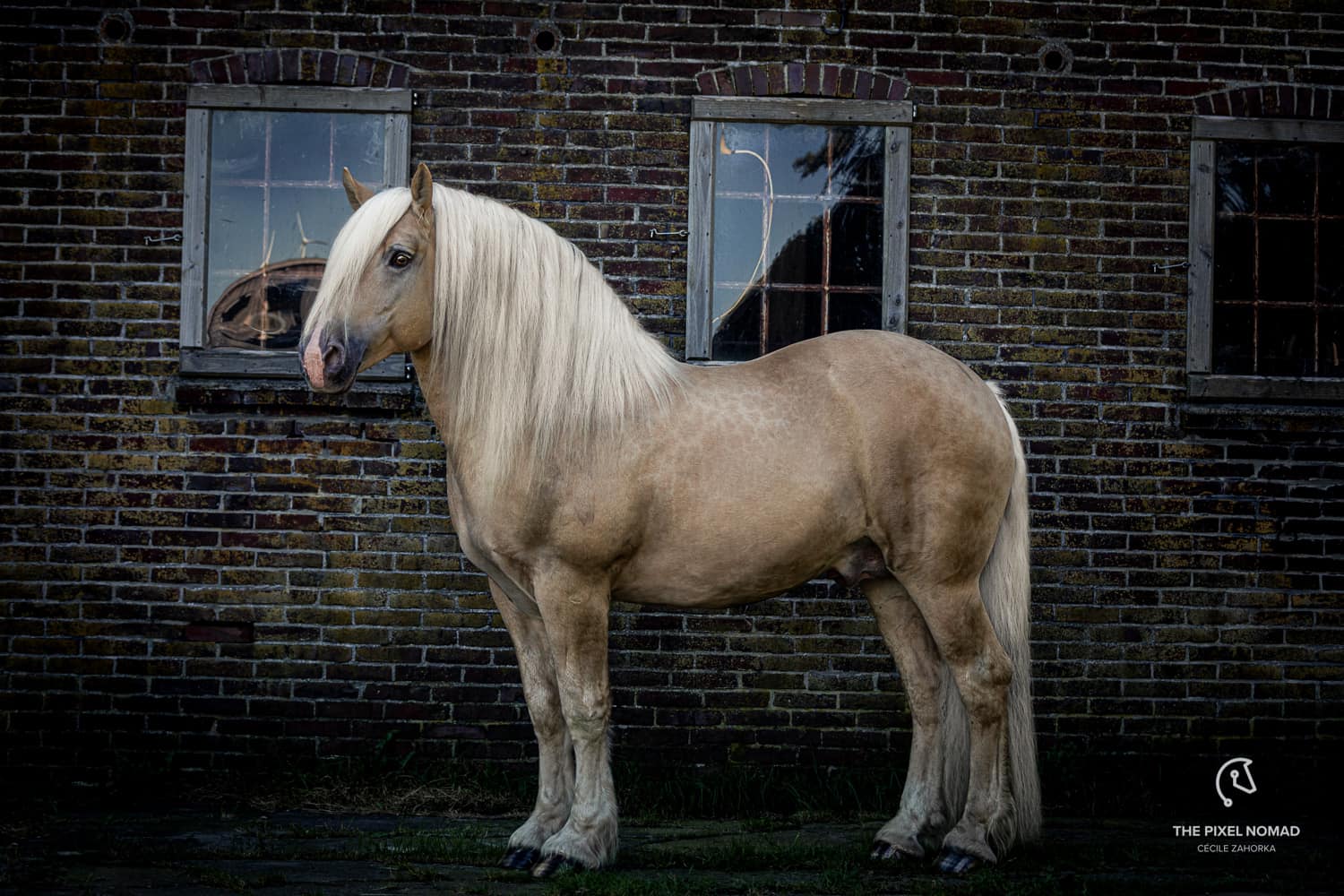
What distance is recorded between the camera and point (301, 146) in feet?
17.9

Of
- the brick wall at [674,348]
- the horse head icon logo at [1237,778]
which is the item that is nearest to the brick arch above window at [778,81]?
the brick wall at [674,348]

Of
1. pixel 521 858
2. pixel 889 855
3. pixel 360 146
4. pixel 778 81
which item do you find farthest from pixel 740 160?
pixel 521 858

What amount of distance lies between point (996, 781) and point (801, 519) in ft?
3.74

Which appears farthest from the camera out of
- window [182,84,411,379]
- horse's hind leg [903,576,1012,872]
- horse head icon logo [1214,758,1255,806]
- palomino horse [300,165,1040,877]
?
window [182,84,411,379]

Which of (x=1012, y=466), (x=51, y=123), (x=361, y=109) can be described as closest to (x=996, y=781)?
(x=1012, y=466)

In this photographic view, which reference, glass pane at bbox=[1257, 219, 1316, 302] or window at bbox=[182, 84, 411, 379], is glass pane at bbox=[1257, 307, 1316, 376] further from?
window at bbox=[182, 84, 411, 379]

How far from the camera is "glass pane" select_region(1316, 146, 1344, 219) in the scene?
5605 mm

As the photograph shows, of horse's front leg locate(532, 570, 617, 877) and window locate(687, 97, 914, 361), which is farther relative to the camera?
window locate(687, 97, 914, 361)

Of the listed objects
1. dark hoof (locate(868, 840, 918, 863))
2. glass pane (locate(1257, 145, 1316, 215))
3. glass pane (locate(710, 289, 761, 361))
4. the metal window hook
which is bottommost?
dark hoof (locate(868, 840, 918, 863))

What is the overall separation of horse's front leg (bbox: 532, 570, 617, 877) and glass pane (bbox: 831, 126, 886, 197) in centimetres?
260

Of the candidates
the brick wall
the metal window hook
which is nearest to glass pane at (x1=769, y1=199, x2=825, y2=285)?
the brick wall

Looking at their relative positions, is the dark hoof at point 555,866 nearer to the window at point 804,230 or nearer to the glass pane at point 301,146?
the window at point 804,230

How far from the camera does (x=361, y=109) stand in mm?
5363

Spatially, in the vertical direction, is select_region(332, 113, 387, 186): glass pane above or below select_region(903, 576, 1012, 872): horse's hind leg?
above
